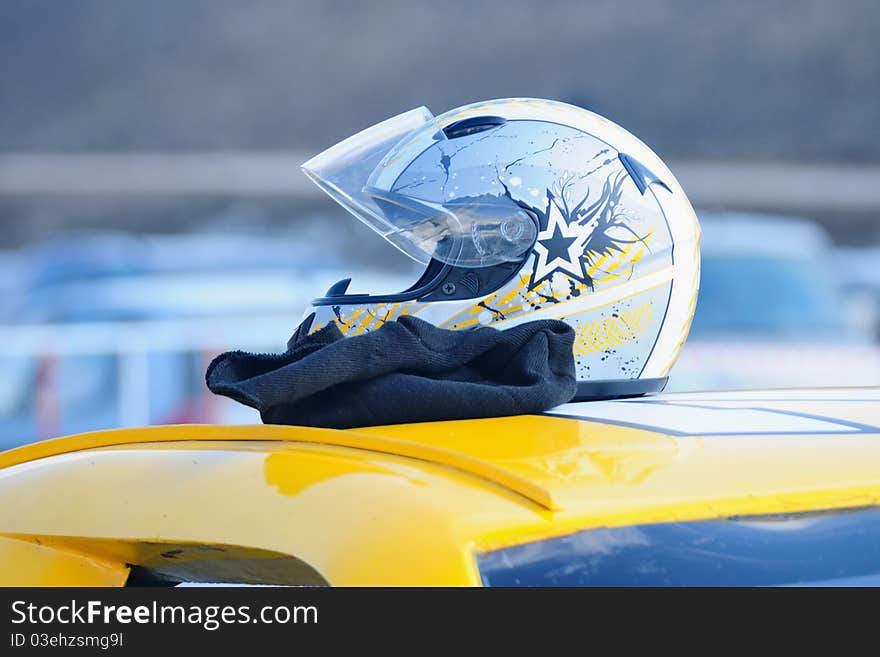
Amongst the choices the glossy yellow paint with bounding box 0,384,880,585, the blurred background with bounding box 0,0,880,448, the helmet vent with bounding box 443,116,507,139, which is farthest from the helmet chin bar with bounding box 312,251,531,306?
the blurred background with bounding box 0,0,880,448

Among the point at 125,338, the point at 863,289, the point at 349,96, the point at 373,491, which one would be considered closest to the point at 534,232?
the point at 373,491

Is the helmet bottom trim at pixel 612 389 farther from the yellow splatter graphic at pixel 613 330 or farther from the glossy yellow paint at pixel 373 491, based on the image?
the glossy yellow paint at pixel 373 491

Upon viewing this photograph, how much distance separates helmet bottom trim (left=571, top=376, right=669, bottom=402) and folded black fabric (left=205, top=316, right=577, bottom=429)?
0.96ft

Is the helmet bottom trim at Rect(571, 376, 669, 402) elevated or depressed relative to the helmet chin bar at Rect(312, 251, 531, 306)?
depressed

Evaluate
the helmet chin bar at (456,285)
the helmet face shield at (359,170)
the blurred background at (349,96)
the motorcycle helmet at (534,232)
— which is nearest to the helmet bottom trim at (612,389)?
the motorcycle helmet at (534,232)

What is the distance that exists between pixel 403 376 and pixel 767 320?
19.7 ft

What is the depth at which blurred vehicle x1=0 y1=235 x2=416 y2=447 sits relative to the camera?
23.2 feet

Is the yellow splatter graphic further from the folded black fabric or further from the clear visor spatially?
the folded black fabric

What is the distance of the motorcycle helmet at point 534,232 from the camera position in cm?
181

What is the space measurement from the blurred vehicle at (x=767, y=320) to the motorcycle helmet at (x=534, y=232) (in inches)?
178

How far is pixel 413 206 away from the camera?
1854 millimetres

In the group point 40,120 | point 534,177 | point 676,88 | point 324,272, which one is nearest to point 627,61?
point 676,88

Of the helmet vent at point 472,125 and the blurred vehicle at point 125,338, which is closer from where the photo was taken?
the helmet vent at point 472,125
